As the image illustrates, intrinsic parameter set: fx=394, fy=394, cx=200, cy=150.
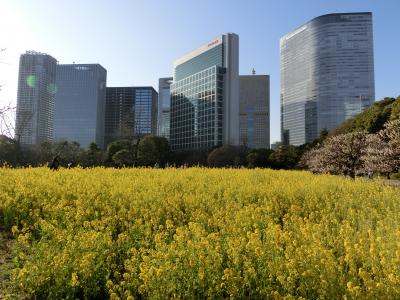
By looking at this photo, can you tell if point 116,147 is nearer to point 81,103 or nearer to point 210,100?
point 210,100

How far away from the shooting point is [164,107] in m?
146

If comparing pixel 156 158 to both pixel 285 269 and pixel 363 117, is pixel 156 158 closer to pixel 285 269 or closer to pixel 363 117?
pixel 363 117

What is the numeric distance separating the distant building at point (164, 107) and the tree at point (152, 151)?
61770mm

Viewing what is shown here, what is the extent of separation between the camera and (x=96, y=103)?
119m

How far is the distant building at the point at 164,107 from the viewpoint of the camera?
5144 inches

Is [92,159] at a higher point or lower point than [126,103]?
lower

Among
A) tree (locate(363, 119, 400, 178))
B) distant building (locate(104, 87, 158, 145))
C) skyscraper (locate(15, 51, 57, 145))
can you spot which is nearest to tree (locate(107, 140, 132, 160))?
skyscraper (locate(15, 51, 57, 145))

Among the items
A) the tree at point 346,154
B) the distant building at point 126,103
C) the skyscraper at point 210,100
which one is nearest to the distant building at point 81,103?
the distant building at point 126,103

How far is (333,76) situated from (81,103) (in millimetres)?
79487

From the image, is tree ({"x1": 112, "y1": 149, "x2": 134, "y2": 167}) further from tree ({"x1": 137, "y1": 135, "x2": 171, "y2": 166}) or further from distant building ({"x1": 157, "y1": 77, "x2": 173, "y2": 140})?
distant building ({"x1": 157, "y1": 77, "x2": 173, "y2": 140})

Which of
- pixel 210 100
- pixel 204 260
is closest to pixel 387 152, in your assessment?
pixel 204 260

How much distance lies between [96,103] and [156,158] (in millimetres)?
69010

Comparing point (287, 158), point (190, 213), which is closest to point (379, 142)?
point (190, 213)

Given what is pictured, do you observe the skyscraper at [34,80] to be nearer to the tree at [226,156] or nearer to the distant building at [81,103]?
the tree at [226,156]
